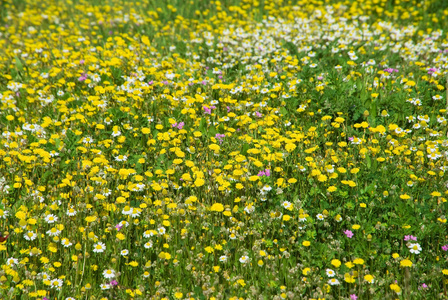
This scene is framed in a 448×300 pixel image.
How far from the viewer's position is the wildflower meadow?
2.97 m

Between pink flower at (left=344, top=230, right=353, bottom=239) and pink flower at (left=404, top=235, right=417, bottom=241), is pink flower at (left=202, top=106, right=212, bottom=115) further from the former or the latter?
pink flower at (left=404, top=235, right=417, bottom=241)

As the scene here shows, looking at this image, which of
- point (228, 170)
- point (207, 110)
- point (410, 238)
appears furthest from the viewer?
point (207, 110)

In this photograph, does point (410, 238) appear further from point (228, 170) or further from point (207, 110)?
point (207, 110)

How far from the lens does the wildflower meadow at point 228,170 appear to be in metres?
2.97

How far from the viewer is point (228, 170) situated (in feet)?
13.0

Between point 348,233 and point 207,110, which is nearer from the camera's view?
point 348,233

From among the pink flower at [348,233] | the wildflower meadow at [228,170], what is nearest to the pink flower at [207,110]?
the wildflower meadow at [228,170]

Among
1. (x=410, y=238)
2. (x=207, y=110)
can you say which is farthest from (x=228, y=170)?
(x=410, y=238)

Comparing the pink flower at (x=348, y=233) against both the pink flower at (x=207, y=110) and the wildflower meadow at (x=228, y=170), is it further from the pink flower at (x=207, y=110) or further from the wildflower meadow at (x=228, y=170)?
the pink flower at (x=207, y=110)

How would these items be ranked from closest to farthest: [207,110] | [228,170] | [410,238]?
[410,238], [228,170], [207,110]

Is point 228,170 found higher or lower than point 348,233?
lower

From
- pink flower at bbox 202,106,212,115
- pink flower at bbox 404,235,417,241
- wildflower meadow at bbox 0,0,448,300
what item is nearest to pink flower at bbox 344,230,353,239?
wildflower meadow at bbox 0,0,448,300

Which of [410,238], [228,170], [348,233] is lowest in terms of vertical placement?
[228,170]

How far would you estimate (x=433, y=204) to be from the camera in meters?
3.26
